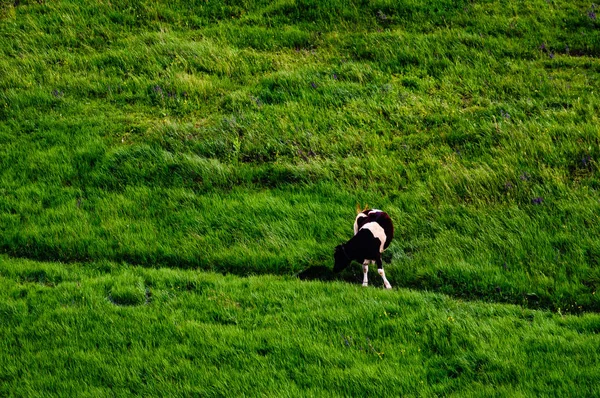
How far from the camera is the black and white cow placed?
43.3 ft

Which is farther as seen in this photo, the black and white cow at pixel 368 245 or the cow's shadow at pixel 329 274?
the cow's shadow at pixel 329 274

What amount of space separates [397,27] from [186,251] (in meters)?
13.1

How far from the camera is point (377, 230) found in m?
13.4

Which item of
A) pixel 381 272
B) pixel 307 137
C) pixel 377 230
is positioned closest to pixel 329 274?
pixel 381 272

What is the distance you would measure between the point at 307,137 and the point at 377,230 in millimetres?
5427

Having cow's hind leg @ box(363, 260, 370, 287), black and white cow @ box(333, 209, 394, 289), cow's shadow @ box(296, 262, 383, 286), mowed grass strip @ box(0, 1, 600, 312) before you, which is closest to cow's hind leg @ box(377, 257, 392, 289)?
black and white cow @ box(333, 209, 394, 289)

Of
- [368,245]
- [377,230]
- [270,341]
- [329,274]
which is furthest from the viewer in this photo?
[329,274]

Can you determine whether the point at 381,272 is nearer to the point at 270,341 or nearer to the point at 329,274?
the point at 329,274

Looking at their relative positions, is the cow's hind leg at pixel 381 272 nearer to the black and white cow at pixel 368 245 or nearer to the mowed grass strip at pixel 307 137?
the black and white cow at pixel 368 245

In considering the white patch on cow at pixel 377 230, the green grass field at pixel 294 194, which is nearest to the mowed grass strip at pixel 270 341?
→ the green grass field at pixel 294 194

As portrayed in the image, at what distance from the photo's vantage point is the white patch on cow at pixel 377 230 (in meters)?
13.3

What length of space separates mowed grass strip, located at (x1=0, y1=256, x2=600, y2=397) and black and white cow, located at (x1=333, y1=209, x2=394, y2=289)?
0.52 metres

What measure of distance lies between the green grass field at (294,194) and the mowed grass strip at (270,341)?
0.04 metres

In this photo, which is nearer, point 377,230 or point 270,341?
point 270,341
